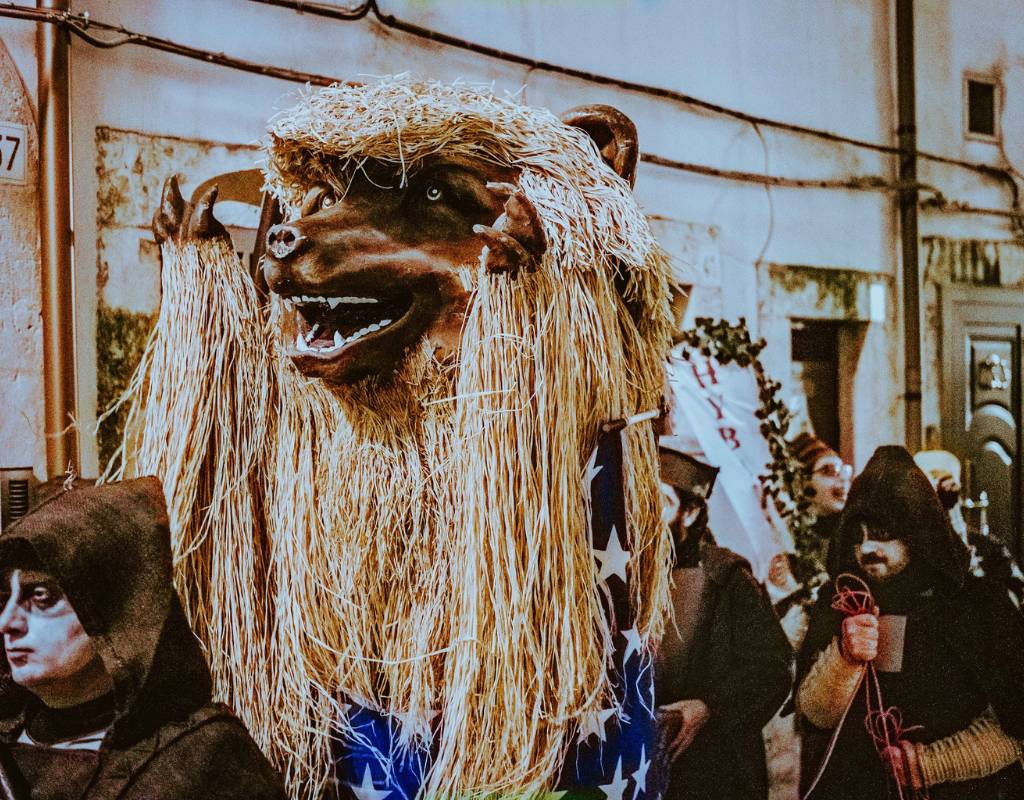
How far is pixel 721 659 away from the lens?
2324mm

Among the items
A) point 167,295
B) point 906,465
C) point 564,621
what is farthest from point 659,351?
point 906,465

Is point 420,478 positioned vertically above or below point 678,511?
above

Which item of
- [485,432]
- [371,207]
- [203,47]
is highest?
[203,47]

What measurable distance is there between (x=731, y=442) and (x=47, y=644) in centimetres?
160

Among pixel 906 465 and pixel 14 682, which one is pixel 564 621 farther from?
pixel 906 465

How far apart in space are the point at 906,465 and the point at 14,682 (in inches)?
86.1

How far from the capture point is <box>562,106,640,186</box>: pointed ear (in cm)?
172

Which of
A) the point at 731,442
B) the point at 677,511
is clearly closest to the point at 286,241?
the point at 677,511

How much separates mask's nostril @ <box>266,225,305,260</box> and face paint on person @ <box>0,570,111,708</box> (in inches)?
24.1

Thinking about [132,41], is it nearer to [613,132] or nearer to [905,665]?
[613,132]

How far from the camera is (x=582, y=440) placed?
1.66 metres

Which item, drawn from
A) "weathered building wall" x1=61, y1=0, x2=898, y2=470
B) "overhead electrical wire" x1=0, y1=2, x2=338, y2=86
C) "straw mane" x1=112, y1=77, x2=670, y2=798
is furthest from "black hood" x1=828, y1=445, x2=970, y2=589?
"overhead electrical wire" x1=0, y1=2, x2=338, y2=86

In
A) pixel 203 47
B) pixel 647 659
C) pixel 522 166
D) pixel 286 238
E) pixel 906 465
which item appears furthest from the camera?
pixel 906 465

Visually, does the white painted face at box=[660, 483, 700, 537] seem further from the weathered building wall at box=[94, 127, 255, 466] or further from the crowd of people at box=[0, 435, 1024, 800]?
the weathered building wall at box=[94, 127, 255, 466]
